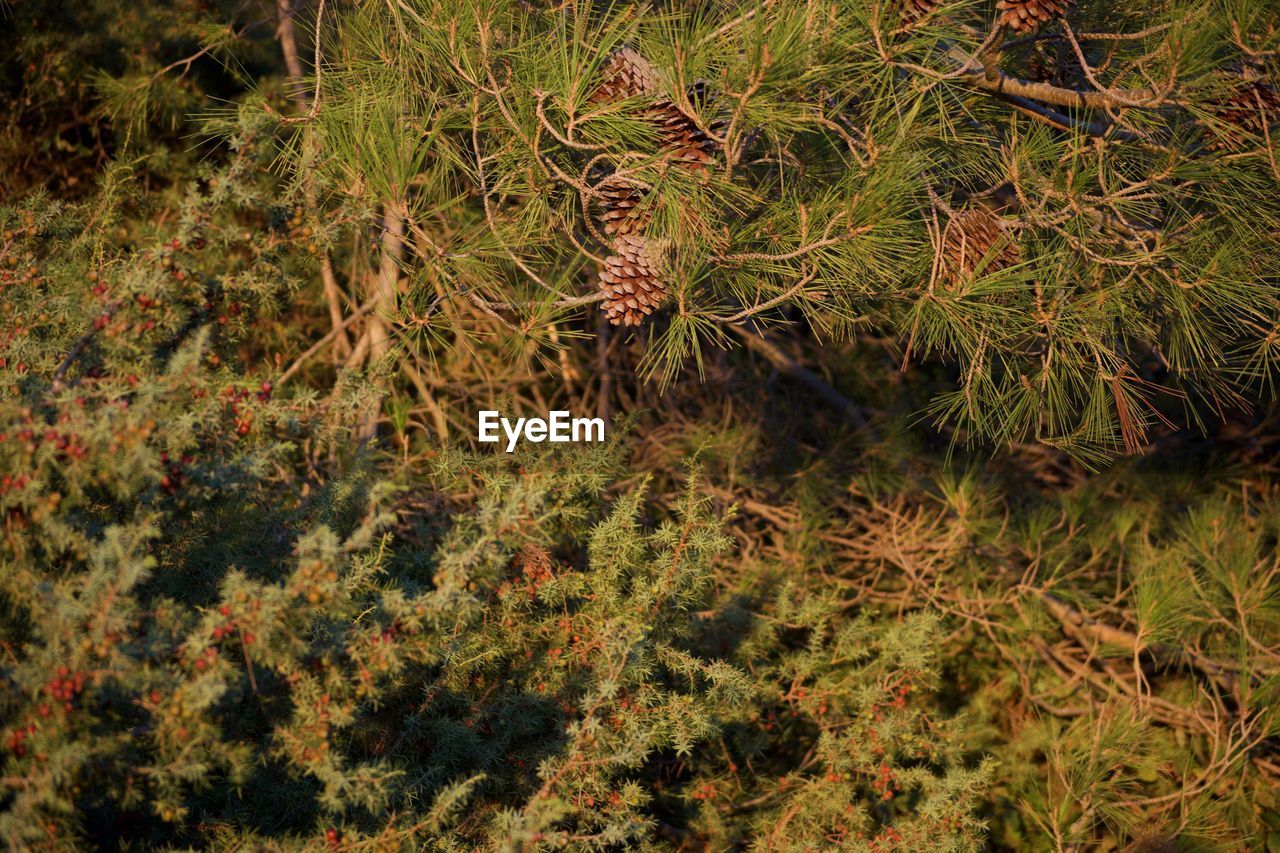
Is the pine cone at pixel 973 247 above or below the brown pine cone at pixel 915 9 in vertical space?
below

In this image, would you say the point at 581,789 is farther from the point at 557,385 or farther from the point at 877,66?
the point at 557,385

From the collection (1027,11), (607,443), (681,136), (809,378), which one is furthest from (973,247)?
(809,378)

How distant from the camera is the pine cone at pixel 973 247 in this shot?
1.77 metres

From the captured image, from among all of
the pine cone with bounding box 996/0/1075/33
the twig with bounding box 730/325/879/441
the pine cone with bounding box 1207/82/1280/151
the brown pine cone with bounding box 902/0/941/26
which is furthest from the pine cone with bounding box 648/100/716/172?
the twig with bounding box 730/325/879/441

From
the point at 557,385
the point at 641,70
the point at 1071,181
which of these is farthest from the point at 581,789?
the point at 557,385

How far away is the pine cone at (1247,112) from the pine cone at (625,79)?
892 mm

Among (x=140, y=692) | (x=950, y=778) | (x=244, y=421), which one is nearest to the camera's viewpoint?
(x=140, y=692)

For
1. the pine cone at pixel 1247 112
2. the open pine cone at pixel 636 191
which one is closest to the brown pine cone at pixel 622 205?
the open pine cone at pixel 636 191

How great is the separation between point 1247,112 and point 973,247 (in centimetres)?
47

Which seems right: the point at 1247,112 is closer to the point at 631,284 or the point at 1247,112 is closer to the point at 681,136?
the point at 681,136

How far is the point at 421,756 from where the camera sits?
1778 millimetres

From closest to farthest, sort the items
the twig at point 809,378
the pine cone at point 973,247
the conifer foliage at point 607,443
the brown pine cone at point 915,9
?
the conifer foliage at point 607,443
the brown pine cone at point 915,9
the pine cone at point 973,247
the twig at point 809,378

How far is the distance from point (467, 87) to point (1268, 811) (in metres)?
2.35

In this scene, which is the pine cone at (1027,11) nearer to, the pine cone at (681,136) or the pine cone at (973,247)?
the pine cone at (973,247)
